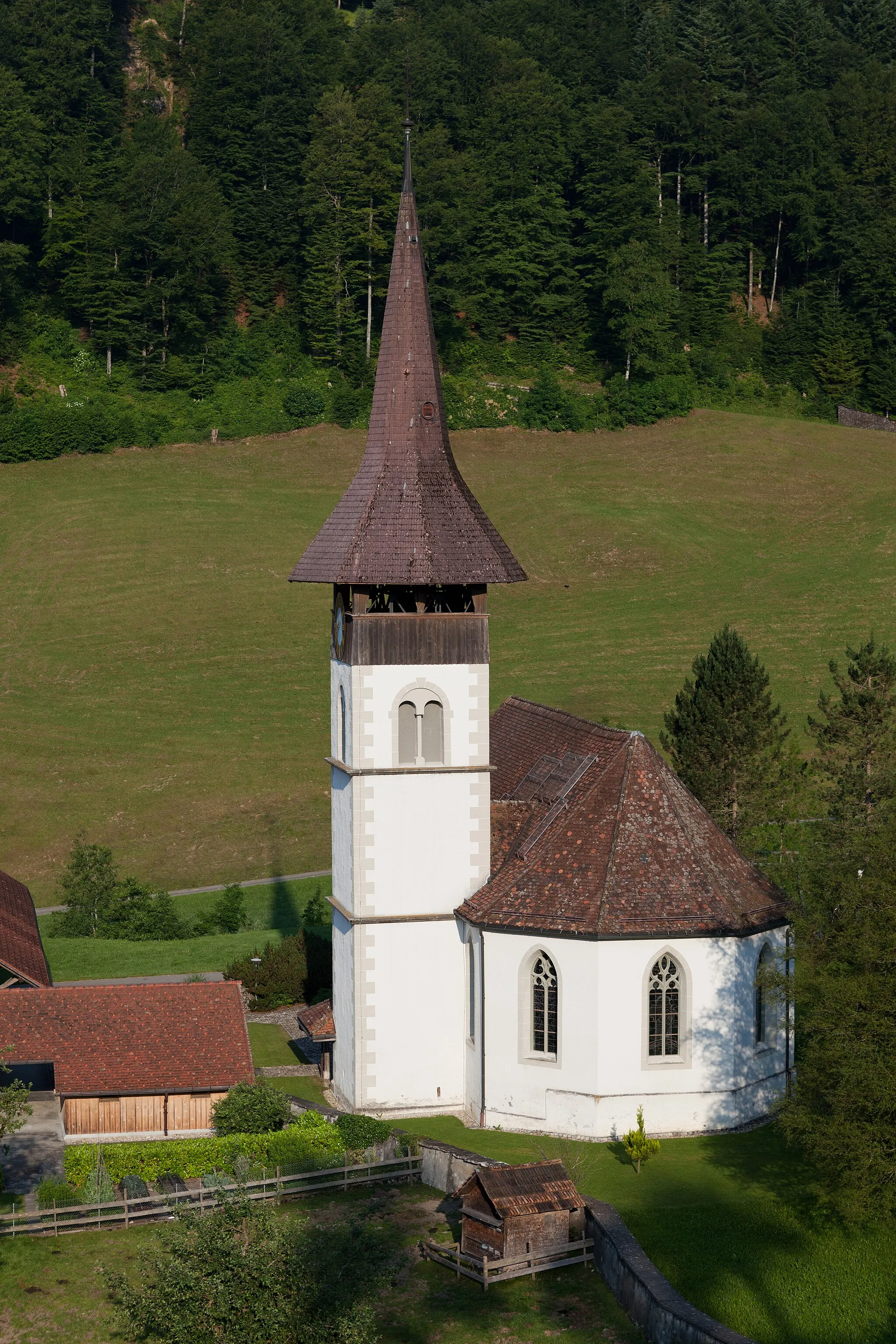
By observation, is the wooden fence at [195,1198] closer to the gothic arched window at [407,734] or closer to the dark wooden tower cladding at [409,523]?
the gothic arched window at [407,734]

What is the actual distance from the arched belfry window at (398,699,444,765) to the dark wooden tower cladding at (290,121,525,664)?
1.01m

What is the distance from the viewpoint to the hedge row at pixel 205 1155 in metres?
31.6

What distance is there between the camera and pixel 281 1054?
135 ft

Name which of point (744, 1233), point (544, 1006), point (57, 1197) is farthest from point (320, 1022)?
point (744, 1233)

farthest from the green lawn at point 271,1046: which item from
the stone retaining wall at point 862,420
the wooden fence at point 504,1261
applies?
the stone retaining wall at point 862,420

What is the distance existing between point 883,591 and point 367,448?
4998 cm

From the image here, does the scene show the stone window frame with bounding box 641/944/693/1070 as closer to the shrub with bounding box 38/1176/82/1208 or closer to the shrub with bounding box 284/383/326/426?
the shrub with bounding box 38/1176/82/1208

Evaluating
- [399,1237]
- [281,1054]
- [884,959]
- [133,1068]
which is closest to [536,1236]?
[399,1237]

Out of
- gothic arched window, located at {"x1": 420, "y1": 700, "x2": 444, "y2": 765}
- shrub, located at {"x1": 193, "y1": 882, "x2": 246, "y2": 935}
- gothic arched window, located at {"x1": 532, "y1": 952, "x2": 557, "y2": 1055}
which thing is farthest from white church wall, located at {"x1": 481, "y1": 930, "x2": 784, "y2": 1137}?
shrub, located at {"x1": 193, "y1": 882, "x2": 246, "y2": 935}

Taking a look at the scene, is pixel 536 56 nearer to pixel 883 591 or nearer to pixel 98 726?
pixel 883 591

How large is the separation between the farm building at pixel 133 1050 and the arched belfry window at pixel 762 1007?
10224 mm

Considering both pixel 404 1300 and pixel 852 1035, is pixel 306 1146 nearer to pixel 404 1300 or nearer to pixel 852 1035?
pixel 404 1300

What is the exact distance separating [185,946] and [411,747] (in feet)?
61.4

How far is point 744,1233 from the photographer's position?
92.2ft
